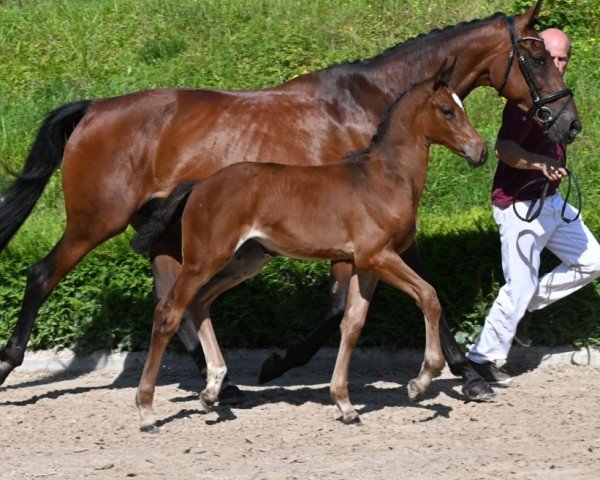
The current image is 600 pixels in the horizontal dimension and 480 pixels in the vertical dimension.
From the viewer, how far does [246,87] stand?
1098 cm

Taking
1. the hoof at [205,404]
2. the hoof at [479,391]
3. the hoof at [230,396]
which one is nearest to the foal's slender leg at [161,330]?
the hoof at [205,404]

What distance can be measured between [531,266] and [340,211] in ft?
4.67

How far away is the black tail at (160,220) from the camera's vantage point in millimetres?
→ 6246

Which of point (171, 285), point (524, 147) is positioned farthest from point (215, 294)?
point (524, 147)

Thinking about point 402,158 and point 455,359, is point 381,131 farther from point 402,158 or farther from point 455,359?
point 455,359

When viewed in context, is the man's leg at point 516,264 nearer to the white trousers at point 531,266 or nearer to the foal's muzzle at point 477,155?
the white trousers at point 531,266

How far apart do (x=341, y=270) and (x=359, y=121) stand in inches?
34.4

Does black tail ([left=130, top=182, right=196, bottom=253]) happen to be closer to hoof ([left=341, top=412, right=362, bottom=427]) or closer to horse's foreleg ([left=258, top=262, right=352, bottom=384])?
horse's foreleg ([left=258, top=262, right=352, bottom=384])

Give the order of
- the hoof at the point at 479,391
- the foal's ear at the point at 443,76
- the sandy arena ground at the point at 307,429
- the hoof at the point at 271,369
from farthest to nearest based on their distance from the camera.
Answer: the hoof at the point at 271,369
the hoof at the point at 479,391
the foal's ear at the point at 443,76
the sandy arena ground at the point at 307,429

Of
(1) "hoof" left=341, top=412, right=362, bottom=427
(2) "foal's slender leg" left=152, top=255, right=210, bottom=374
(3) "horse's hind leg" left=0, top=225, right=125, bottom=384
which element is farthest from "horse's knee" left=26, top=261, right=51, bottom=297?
(1) "hoof" left=341, top=412, right=362, bottom=427

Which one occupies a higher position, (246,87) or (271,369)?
(246,87)

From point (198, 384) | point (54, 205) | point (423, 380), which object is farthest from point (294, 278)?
point (54, 205)

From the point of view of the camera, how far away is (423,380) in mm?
5934

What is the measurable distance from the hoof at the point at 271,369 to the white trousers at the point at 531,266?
118 cm
